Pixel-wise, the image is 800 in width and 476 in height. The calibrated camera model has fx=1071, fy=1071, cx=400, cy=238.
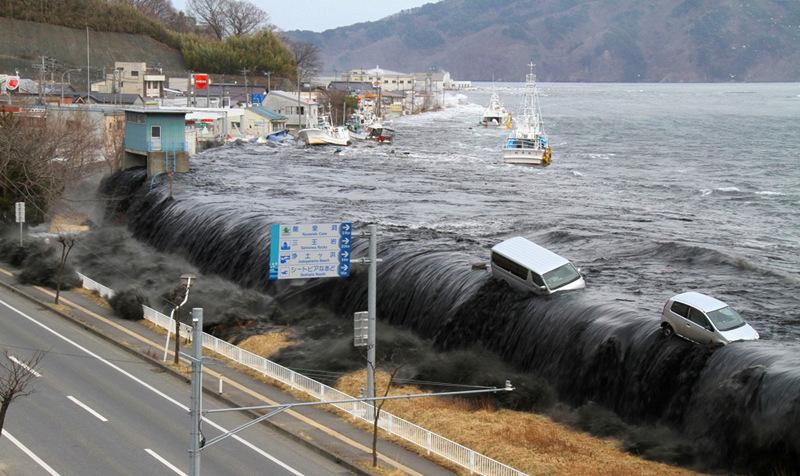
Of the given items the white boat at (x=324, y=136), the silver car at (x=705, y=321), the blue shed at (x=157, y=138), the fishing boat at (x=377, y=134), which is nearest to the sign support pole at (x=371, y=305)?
the silver car at (x=705, y=321)

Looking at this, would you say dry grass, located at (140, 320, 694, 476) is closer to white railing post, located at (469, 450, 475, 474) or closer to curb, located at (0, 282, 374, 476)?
white railing post, located at (469, 450, 475, 474)

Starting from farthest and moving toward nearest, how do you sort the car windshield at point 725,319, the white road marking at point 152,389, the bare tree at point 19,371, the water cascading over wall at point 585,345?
1. the car windshield at point 725,319
2. the bare tree at point 19,371
3. the water cascading over wall at point 585,345
4. the white road marking at point 152,389

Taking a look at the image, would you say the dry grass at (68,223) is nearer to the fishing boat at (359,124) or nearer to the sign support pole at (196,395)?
the sign support pole at (196,395)

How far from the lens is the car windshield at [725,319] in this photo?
94.9 feet

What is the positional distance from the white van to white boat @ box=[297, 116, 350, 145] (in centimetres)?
7294

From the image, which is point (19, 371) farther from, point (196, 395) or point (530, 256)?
point (530, 256)

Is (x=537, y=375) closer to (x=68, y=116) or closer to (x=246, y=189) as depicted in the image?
(x=246, y=189)

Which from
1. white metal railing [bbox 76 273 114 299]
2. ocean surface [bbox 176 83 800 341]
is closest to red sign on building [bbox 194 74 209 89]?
ocean surface [bbox 176 83 800 341]

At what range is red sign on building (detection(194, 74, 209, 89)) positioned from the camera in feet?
406

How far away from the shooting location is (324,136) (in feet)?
360

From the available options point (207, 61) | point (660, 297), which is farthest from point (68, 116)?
point (207, 61)

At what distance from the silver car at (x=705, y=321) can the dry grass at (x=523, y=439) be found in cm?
437

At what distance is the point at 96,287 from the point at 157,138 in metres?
26.3

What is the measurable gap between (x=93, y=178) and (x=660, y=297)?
47.0m
